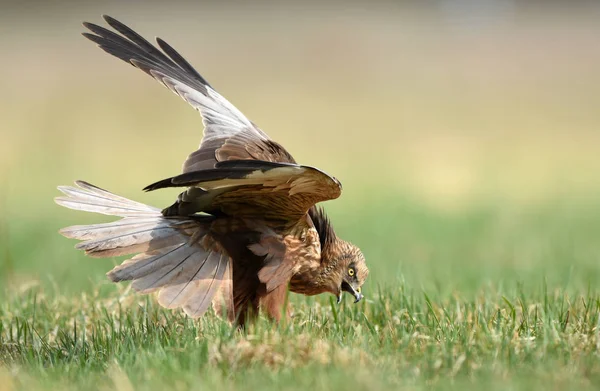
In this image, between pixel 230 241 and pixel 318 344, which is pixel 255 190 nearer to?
pixel 230 241

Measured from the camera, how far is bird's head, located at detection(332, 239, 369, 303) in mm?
5320

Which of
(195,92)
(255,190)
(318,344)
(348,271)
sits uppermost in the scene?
(195,92)

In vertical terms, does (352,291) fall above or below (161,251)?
below

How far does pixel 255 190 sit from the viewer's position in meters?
4.69

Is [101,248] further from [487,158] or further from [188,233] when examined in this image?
Result: [487,158]

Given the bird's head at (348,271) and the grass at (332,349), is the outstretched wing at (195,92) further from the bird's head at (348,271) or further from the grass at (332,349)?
the grass at (332,349)

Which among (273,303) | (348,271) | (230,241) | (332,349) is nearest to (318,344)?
(332,349)

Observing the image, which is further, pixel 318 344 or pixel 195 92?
pixel 195 92

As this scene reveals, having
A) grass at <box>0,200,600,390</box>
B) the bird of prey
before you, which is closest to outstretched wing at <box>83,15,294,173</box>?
the bird of prey

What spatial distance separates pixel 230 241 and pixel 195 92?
147 centimetres

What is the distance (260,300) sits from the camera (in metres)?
4.97

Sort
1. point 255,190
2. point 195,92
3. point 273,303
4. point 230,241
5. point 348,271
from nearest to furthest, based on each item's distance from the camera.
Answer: point 255,190, point 273,303, point 230,241, point 348,271, point 195,92

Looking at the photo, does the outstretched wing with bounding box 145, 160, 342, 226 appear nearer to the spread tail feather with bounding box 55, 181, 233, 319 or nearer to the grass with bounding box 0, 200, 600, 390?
the spread tail feather with bounding box 55, 181, 233, 319

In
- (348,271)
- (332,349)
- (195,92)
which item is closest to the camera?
(332,349)
